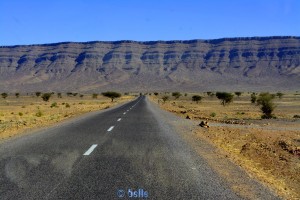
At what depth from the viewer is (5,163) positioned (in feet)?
34.0

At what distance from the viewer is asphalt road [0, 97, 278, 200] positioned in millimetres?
7457

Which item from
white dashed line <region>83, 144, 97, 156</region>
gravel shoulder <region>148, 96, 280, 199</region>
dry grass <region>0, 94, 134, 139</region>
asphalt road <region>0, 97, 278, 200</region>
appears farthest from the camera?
dry grass <region>0, 94, 134, 139</region>

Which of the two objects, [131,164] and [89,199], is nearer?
[89,199]

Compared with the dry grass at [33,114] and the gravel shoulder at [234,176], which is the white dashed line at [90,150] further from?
the dry grass at [33,114]

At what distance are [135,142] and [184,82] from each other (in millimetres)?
184682

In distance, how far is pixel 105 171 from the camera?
9398mm

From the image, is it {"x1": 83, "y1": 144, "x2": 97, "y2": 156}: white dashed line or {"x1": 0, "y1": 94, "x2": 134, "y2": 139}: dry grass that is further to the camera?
{"x1": 0, "y1": 94, "x2": 134, "y2": 139}: dry grass

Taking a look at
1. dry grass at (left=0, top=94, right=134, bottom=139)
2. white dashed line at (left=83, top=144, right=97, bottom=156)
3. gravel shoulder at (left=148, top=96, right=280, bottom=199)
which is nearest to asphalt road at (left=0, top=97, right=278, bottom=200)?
white dashed line at (left=83, top=144, right=97, bottom=156)

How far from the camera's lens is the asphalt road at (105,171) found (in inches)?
294

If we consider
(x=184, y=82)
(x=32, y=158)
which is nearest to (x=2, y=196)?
(x=32, y=158)

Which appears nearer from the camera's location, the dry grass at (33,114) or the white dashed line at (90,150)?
the white dashed line at (90,150)

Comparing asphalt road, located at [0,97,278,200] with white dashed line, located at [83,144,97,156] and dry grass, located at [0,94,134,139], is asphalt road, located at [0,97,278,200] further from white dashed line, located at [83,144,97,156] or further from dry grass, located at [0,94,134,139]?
dry grass, located at [0,94,134,139]

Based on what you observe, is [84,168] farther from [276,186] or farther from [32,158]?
[276,186]

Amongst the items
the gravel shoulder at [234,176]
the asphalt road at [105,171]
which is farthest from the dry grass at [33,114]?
the gravel shoulder at [234,176]
